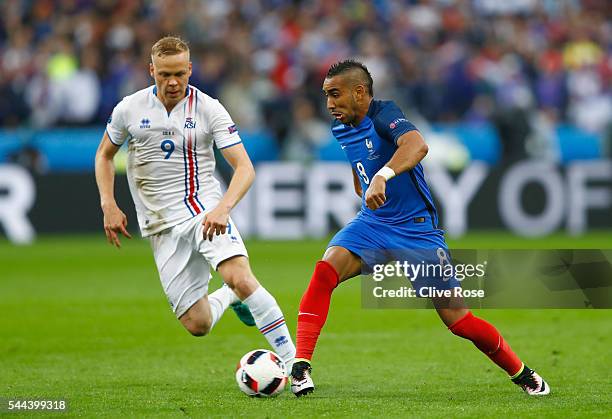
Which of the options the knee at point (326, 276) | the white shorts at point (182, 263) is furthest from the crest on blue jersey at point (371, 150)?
the white shorts at point (182, 263)

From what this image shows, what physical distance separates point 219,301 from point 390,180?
5.48 ft

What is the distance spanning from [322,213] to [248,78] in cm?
325

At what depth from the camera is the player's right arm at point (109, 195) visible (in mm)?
7613

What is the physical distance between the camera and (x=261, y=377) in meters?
7.19

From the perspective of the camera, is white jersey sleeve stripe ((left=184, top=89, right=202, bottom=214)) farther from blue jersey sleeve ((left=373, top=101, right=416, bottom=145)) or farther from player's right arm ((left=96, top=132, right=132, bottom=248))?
blue jersey sleeve ((left=373, top=101, right=416, bottom=145))

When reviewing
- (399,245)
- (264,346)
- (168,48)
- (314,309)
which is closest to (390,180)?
(399,245)

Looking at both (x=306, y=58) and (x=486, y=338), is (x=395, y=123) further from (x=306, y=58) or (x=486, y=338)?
(x=306, y=58)

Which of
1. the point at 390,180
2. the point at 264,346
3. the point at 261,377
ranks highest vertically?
the point at 390,180

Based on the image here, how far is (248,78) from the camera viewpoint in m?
20.5

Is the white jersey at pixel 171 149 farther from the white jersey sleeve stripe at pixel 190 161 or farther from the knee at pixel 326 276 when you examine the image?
the knee at pixel 326 276

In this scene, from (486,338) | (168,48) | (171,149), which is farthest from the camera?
(171,149)

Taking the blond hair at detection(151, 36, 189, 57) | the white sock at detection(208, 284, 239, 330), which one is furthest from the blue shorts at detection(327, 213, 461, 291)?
the blond hair at detection(151, 36, 189, 57)

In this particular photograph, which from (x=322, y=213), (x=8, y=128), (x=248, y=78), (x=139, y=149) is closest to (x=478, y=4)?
(x=248, y=78)

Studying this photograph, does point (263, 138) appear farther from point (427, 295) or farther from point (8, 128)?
point (427, 295)
